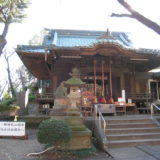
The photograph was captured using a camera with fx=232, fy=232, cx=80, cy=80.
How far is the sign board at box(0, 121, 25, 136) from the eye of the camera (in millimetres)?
9969

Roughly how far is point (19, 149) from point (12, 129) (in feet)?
7.02

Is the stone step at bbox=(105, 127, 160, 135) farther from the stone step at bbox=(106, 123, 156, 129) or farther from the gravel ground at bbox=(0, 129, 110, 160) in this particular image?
the gravel ground at bbox=(0, 129, 110, 160)

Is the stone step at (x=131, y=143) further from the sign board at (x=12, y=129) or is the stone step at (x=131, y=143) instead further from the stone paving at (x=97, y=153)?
the sign board at (x=12, y=129)

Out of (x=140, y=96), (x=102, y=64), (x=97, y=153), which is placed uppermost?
(x=102, y=64)

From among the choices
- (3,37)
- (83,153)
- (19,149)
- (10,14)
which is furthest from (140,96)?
(10,14)

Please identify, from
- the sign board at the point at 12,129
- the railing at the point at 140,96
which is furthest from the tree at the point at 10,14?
the railing at the point at 140,96

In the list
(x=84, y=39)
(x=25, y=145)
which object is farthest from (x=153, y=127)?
(x=84, y=39)

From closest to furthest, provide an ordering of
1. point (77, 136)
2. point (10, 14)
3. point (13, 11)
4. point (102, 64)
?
1. point (77, 136)
2. point (102, 64)
3. point (10, 14)
4. point (13, 11)

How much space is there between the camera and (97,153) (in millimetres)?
7805

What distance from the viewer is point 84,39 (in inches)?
789

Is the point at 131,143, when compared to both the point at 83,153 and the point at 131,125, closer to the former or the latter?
the point at 131,125

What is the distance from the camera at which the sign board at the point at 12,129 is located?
997cm

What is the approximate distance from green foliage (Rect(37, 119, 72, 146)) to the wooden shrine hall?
19.3 ft

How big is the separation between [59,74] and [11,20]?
21.1ft
